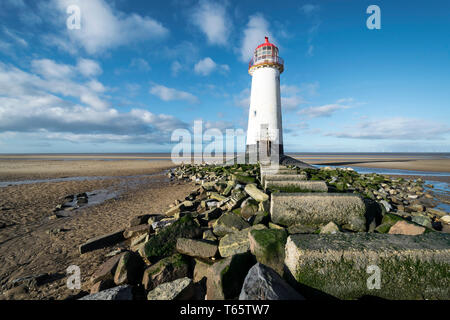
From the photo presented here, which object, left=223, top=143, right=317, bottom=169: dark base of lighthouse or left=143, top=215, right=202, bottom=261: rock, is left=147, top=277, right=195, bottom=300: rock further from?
left=223, top=143, right=317, bottom=169: dark base of lighthouse

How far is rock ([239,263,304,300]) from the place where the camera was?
1764 mm

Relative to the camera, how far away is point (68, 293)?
9.83ft

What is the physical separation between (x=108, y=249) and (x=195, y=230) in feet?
7.27

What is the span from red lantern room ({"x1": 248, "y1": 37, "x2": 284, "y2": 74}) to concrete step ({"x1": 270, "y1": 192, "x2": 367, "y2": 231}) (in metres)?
13.8

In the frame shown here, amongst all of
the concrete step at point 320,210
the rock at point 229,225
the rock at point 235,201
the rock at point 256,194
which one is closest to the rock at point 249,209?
the rock at point 256,194

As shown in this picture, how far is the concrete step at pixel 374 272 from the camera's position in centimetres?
211

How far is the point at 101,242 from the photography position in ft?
14.7

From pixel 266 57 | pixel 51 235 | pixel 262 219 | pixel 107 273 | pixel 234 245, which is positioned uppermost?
pixel 266 57

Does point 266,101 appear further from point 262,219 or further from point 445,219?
point 262,219

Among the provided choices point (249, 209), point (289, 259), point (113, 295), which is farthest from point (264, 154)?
point (113, 295)

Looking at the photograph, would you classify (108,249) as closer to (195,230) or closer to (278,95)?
(195,230)

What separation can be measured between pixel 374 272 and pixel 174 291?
2288 millimetres
